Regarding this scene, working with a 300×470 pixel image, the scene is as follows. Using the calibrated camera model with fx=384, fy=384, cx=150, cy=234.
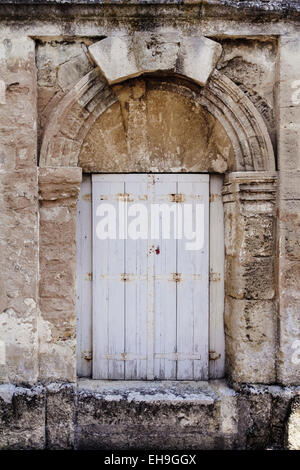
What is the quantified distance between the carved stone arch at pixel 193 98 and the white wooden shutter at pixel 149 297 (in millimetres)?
454

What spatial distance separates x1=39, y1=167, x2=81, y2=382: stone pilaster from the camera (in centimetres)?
313

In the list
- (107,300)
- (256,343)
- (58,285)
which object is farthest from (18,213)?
(256,343)

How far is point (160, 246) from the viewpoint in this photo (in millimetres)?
3465

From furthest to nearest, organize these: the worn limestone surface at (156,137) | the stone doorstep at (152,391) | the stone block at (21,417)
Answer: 1. the worn limestone surface at (156,137)
2. the stone doorstep at (152,391)
3. the stone block at (21,417)

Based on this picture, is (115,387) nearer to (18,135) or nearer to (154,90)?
(18,135)

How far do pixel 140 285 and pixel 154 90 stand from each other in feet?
5.59

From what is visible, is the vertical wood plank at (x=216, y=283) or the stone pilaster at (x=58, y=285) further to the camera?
the vertical wood plank at (x=216, y=283)

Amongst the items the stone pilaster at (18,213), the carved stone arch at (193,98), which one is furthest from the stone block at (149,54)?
the stone pilaster at (18,213)

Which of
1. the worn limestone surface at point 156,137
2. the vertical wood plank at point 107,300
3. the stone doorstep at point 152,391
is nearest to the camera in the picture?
the stone doorstep at point 152,391

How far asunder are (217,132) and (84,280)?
1.75m

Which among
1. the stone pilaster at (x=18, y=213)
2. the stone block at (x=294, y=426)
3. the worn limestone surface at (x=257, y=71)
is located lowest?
the stone block at (x=294, y=426)

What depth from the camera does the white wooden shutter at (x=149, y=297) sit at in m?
3.44

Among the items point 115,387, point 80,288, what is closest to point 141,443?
point 115,387

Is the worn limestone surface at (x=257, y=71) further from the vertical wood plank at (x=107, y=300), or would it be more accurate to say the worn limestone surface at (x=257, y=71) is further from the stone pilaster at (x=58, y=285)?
the stone pilaster at (x=58, y=285)
